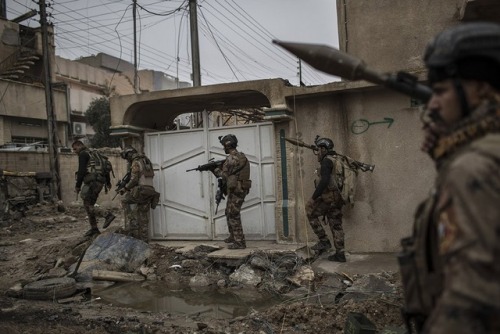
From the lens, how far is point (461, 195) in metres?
1.18

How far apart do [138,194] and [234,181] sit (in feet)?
6.62

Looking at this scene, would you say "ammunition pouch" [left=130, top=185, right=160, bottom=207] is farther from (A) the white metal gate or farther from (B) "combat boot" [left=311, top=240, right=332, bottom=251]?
(B) "combat boot" [left=311, top=240, right=332, bottom=251]

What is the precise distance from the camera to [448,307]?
116 cm

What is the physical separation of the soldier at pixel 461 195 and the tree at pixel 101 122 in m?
24.4

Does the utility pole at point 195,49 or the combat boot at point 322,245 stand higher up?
the utility pole at point 195,49

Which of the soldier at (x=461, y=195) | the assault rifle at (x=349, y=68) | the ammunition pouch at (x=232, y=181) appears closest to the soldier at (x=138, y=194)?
the ammunition pouch at (x=232, y=181)

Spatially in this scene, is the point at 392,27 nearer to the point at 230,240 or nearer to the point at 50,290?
the point at 230,240

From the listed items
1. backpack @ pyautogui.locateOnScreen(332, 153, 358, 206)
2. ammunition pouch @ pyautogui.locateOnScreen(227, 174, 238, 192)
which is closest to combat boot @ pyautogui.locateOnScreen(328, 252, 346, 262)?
backpack @ pyautogui.locateOnScreen(332, 153, 358, 206)

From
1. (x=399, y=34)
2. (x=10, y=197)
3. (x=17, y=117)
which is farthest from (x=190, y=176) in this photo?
(x=17, y=117)

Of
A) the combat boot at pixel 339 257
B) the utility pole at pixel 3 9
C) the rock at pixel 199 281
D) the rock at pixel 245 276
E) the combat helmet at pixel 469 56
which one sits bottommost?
the rock at pixel 199 281

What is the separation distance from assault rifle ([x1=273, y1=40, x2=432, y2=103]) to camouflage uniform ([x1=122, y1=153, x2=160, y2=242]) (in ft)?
21.1

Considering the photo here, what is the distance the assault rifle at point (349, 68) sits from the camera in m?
1.71

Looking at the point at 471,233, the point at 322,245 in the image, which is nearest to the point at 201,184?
the point at 322,245

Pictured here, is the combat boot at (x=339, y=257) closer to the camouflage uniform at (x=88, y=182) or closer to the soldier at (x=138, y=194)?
the soldier at (x=138, y=194)
